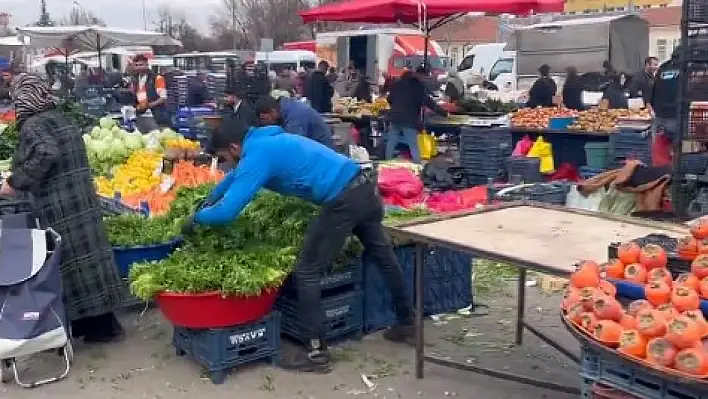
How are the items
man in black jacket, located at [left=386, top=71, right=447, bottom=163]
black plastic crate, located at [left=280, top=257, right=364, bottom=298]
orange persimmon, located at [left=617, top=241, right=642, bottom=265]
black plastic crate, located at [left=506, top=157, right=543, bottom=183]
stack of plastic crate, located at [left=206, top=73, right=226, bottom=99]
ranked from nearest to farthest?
1. orange persimmon, located at [left=617, top=241, right=642, bottom=265]
2. black plastic crate, located at [left=280, top=257, right=364, bottom=298]
3. black plastic crate, located at [left=506, top=157, right=543, bottom=183]
4. man in black jacket, located at [left=386, top=71, right=447, bottom=163]
5. stack of plastic crate, located at [left=206, top=73, right=226, bottom=99]

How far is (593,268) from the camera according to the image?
3.59 m

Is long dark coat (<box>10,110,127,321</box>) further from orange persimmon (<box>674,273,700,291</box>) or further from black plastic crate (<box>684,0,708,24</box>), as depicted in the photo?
black plastic crate (<box>684,0,708,24</box>)

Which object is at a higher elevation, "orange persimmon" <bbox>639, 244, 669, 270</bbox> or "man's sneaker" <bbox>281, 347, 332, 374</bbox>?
"orange persimmon" <bbox>639, 244, 669, 270</bbox>

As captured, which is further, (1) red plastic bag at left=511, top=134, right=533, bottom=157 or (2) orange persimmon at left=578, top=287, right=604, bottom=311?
(1) red plastic bag at left=511, top=134, right=533, bottom=157

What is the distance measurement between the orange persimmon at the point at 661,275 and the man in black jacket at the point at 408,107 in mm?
9642

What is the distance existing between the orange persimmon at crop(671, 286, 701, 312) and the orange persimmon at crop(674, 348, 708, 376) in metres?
0.28

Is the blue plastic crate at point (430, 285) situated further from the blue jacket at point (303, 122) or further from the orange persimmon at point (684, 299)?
the orange persimmon at point (684, 299)

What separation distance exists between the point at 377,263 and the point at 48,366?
2.29m

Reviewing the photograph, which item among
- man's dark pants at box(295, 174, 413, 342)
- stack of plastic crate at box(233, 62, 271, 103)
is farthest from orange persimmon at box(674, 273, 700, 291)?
stack of plastic crate at box(233, 62, 271, 103)

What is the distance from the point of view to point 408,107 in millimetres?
13039

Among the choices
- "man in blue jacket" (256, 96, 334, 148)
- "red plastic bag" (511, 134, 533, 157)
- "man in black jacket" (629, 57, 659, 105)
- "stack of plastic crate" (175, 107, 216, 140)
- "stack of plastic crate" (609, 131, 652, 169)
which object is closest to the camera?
"man in blue jacket" (256, 96, 334, 148)

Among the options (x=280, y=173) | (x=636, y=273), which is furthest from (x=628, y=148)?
(x=636, y=273)

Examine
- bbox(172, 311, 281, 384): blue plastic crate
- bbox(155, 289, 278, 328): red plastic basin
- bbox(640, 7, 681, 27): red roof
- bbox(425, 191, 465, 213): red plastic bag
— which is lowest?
bbox(172, 311, 281, 384): blue plastic crate

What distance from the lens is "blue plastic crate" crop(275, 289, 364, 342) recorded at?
5.70 m
